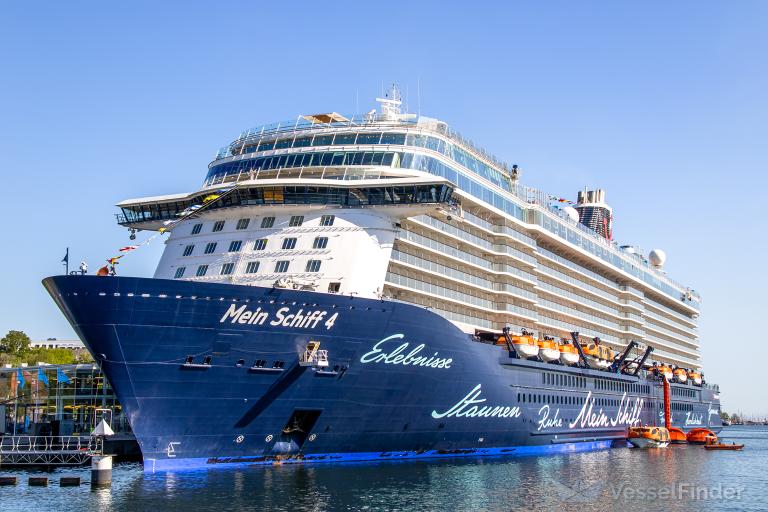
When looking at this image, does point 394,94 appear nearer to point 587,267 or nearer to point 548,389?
point 548,389

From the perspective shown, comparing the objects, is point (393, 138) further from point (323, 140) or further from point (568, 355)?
point (568, 355)

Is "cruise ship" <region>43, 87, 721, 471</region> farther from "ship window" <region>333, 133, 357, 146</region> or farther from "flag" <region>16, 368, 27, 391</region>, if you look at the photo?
"flag" <region>16, 368, 27, 391</region>

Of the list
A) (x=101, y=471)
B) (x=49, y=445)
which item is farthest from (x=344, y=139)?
(x=49, y=445)

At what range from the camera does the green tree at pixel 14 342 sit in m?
91.6

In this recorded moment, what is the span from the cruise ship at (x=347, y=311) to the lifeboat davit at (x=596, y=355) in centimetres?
15

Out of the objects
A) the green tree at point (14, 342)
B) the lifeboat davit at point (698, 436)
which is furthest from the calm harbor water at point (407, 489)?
the green tree at point (14, 342)

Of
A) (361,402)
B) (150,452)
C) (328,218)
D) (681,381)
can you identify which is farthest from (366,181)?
(681,381)

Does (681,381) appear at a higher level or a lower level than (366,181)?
lower

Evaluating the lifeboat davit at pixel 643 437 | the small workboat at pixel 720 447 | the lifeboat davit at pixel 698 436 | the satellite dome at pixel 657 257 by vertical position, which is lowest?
the small workboat at pixel 720 447

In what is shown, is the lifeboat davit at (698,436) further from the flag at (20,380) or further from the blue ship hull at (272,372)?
the flag at (20,380)

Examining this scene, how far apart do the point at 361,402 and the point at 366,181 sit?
9.37 metres

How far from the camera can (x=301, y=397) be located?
32.2 metres

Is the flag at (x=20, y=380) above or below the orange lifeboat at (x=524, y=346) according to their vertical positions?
below

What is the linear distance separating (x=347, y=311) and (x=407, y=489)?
706 cm
